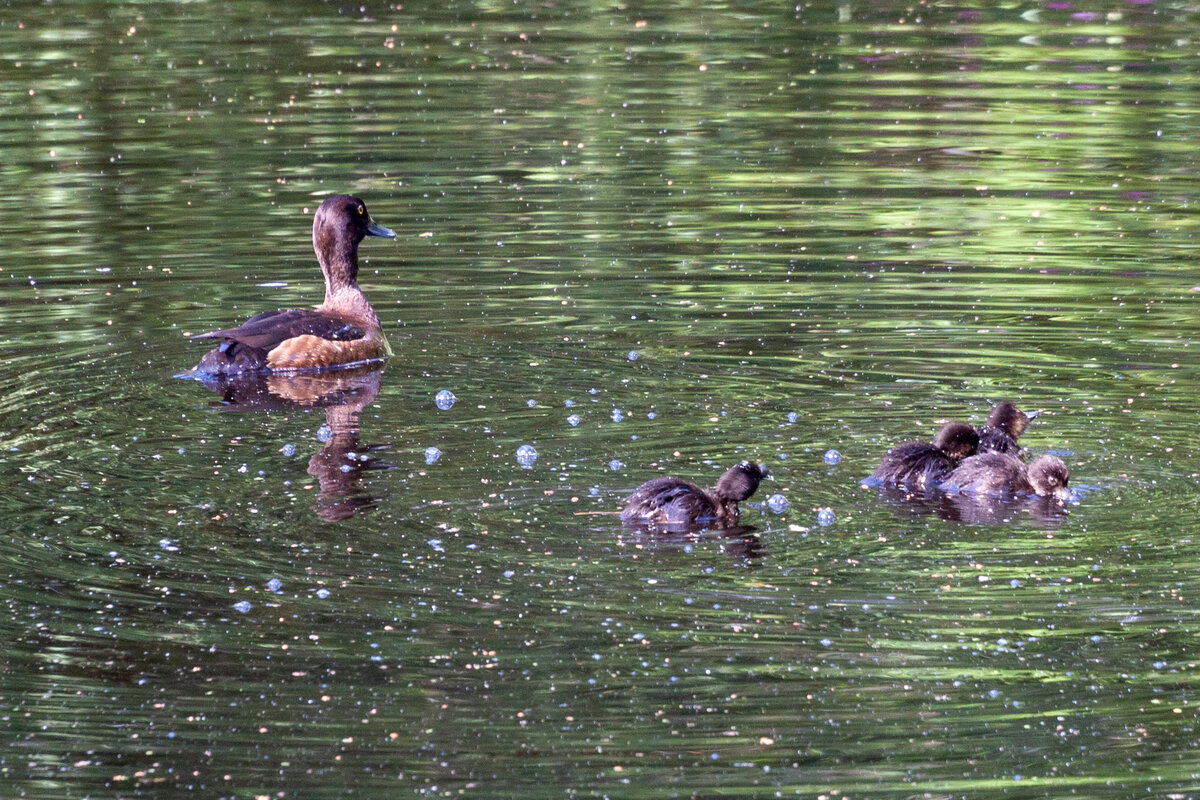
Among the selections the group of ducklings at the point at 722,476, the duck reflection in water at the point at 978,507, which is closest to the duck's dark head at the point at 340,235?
the group of ducklings at the point at 722,476

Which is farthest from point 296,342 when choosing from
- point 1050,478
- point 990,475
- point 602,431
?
point 1050,478

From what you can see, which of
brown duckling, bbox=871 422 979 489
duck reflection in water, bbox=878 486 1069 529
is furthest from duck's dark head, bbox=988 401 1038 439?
duck reflection in water, bbox=878 486 1069 529

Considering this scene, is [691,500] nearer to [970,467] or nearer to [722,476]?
[722,476]

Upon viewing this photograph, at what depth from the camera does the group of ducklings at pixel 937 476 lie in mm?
7867

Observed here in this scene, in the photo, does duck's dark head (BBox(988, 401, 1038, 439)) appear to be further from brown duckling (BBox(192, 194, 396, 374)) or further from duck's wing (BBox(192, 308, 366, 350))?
duck's wing (BBox(192, 308, 366, 350))

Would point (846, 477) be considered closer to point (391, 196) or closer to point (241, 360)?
point (241, 360)

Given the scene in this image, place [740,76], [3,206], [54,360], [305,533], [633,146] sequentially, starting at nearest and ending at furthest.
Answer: [305,533], [54,360], [3,206], [633,146], [740,76]

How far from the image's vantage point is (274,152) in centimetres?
1742

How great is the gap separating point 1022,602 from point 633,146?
34.8ft

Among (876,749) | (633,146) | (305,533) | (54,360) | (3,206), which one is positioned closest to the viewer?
(876,749)

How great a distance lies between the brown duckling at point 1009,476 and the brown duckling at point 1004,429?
0.60 feet

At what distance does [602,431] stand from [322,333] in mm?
2997

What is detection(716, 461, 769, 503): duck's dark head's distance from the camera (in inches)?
313

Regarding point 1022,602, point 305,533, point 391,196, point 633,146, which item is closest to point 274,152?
point 391,196
